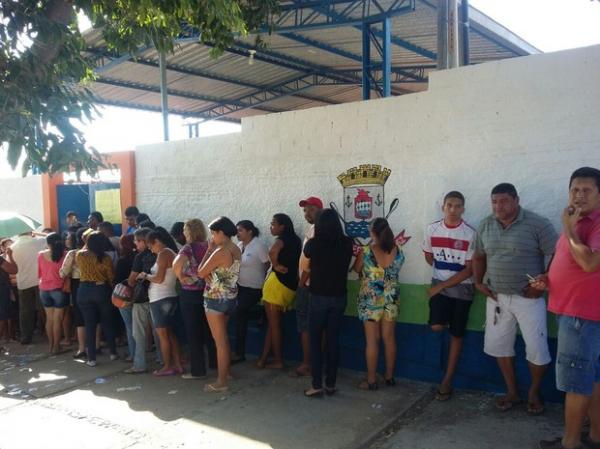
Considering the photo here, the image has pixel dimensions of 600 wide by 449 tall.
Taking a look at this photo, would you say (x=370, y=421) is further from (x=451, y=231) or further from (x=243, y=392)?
(x=451, y=231)

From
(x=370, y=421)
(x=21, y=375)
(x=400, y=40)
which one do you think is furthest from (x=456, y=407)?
(x=400, y=40)

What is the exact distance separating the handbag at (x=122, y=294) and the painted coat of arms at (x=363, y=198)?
7.73 ft

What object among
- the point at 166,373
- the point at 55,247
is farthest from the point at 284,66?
the point at 166,373

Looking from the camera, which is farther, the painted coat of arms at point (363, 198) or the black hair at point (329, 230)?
the painted coat of arms at point (363, 198)

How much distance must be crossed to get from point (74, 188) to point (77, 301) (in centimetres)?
336

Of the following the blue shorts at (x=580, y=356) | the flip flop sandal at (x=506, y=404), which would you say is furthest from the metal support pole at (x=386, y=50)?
the blue shorts at (x=580, y=356)

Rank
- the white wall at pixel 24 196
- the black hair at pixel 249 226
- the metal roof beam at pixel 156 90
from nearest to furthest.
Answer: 1. the black hair at pixel 249 226
2. the white wall at pixel 24 196
3. the metal roof beam at pixel 156 90

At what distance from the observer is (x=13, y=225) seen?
7637mm

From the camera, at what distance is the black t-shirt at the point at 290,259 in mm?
5430

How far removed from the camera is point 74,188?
882 centimetres

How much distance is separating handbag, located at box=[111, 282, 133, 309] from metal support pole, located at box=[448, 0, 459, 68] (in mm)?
4428

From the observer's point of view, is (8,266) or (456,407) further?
(8,266)

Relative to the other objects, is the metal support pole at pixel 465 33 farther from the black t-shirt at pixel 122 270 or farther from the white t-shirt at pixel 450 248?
the black t-shirt at pixel 122 270

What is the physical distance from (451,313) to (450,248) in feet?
1.88
